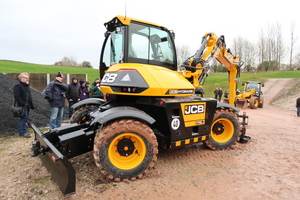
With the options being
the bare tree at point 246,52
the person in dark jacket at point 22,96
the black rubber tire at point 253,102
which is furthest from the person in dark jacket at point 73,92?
the bare tree at point 246,52

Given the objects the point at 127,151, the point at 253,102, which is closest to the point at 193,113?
the point at 127,151

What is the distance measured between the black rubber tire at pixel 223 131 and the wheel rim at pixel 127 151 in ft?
5.91

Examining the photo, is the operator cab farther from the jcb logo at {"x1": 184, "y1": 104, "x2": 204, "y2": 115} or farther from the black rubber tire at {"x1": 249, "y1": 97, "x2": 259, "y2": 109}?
the black rubber tire at {"x1": 249, "y1": 97, "x2": 259, "y2": 109}

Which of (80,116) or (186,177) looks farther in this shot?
(80,116)

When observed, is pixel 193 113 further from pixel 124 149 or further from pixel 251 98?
pixel 251 98

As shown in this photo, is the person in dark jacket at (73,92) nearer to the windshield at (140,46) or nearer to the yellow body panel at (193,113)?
the windshield at (140,46)

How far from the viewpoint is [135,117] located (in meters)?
3.05

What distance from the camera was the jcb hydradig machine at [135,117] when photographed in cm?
295

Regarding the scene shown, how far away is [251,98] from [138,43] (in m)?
13.0

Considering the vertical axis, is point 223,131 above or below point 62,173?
above

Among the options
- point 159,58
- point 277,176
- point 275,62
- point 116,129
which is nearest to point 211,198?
point 277,176

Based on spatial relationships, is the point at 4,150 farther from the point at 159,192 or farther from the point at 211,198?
the point at 211,198

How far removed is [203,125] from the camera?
393 centimetres

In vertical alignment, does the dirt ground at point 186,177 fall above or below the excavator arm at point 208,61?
below
